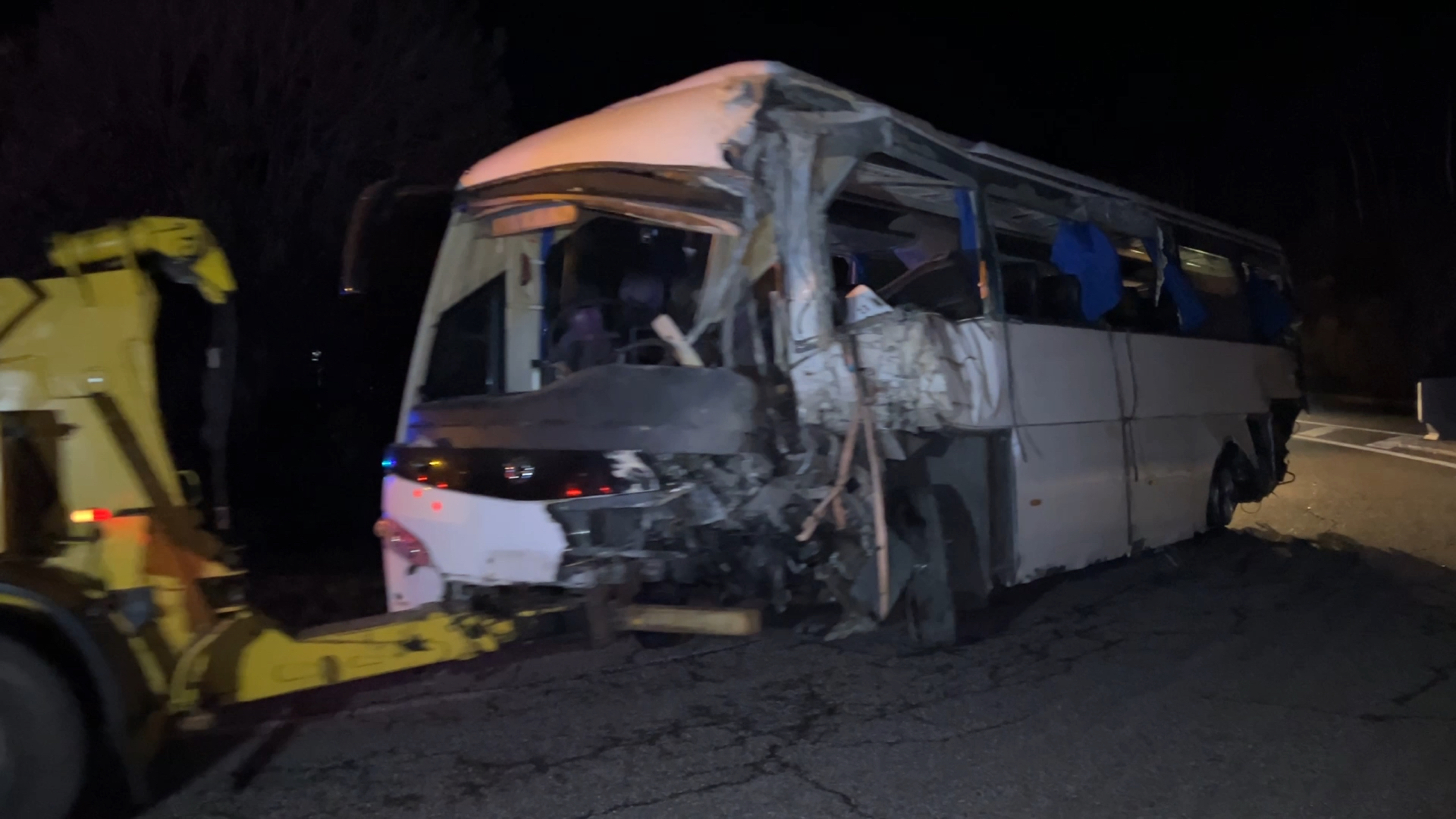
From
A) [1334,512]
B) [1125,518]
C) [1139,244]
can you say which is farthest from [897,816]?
[1334,512]

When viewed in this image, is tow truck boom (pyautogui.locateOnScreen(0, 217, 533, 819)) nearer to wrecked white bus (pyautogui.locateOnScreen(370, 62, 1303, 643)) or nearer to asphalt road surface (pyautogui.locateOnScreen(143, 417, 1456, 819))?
asphalt road surface (pyautogui.locateOnScreen(143, 417, 1456, 819))

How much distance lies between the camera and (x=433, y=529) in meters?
6.17

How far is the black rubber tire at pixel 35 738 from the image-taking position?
402 centimetres

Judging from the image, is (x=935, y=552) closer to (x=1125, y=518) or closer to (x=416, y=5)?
(x=1125, y=518)

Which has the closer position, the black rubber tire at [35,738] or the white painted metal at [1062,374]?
the black rubber tire at [35,738]

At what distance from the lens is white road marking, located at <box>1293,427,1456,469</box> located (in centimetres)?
1742

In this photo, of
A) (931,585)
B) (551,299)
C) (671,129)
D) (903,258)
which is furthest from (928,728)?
(903,258)

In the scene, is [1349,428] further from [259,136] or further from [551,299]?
[551,299]

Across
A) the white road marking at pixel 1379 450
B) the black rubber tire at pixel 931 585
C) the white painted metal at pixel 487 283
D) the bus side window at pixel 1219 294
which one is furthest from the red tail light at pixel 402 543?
the white road marking at pixel 1379 450

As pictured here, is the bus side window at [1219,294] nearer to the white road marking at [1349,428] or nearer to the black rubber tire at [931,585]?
the black rubber tire at [931,585]

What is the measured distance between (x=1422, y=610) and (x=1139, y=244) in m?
3.47

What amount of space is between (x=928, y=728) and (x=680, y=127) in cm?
326

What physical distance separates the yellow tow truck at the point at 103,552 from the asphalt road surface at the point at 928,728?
0.56 m

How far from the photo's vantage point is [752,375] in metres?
5.95
